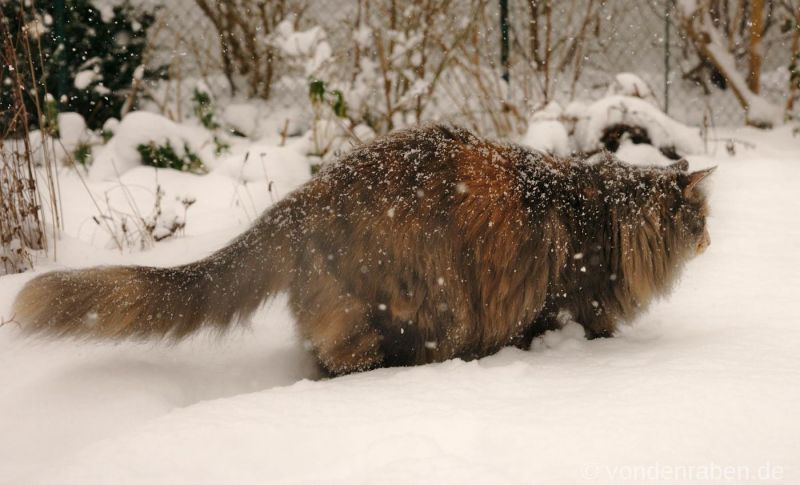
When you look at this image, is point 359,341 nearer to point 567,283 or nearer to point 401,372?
point 401,372

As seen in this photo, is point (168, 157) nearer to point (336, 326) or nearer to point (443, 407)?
point (336, 326)

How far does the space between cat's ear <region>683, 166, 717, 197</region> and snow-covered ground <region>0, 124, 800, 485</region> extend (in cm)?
56

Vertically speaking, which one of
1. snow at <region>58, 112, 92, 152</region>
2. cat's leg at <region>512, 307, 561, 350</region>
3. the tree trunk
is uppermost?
the tree trunk

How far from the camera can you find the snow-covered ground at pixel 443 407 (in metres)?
1.70

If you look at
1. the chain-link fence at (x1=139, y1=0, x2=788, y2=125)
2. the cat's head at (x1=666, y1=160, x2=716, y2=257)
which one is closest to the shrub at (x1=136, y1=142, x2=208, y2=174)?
the chain-link fence at (x1=139, y1=0, x2=788, y2=125)

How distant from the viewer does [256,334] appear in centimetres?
319

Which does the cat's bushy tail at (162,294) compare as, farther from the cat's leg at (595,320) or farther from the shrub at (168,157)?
the shrub at (168,157)

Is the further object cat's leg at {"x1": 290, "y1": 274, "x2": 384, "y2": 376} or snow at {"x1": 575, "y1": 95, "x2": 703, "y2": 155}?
snow at {"x1": 575, "y1": 95, "x2": 703, "y2": 155}

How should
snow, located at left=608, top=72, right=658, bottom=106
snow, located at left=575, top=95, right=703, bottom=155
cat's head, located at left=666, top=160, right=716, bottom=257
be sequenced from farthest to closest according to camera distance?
snow, located at left=608, top=72, right=658, bottom=106
snow, located at left=575, top=95, right=703, bottom=155
cat's head, located at left=666, top=160, right=716, bottom=257

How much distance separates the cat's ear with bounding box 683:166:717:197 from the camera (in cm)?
275

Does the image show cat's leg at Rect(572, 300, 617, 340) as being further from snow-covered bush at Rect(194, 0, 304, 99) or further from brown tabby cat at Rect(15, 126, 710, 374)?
snow-covered bush at Rect(194, 0, 304, 99)

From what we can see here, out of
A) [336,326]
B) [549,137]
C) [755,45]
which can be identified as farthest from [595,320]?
[755,45]

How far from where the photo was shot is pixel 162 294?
2.55m

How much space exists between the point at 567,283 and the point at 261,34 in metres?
5.67
